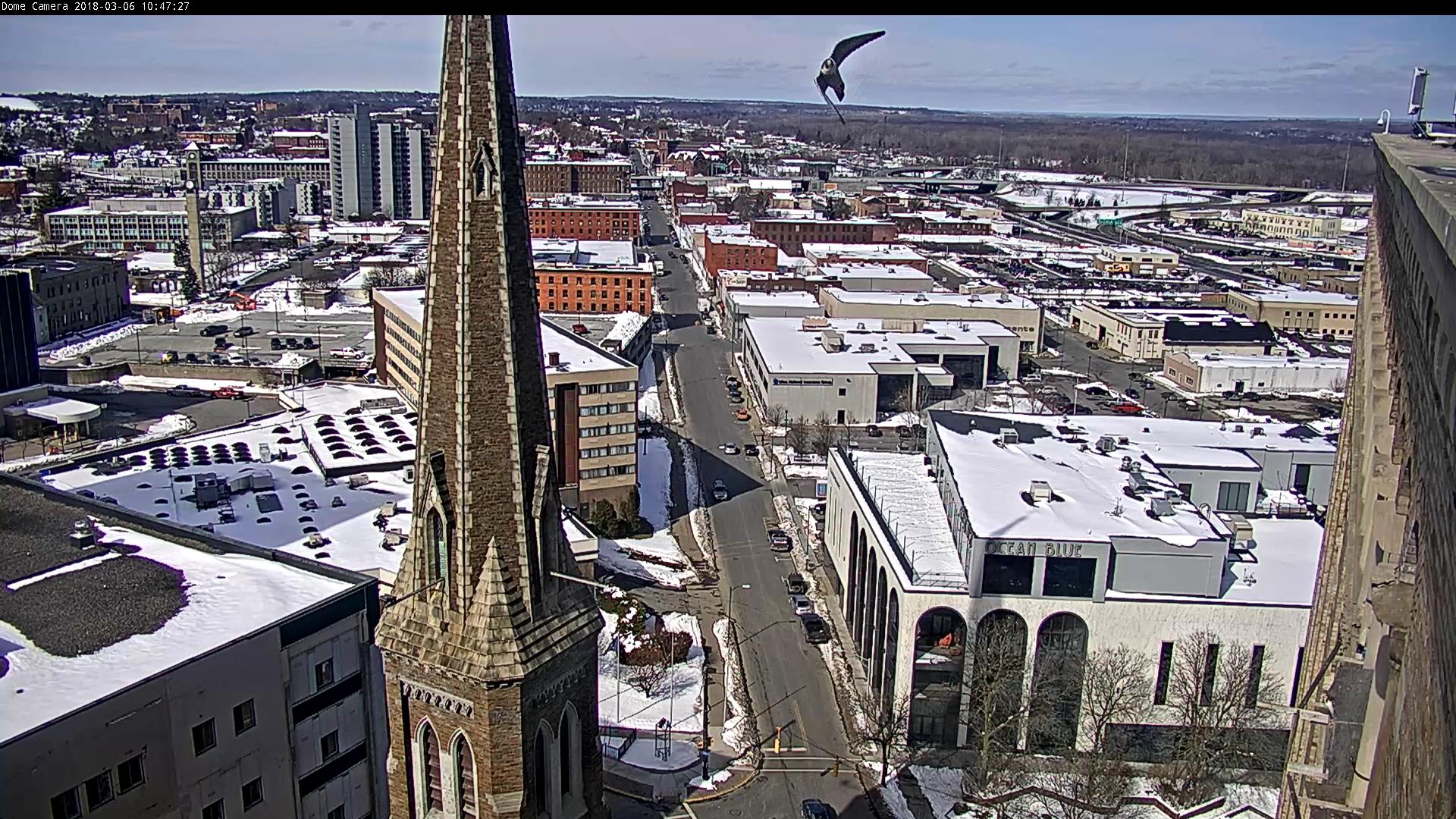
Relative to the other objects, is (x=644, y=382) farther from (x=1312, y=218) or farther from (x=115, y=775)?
(x=1312, y=218)

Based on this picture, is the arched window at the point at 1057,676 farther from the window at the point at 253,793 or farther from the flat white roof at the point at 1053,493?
the window at the point at 253,793

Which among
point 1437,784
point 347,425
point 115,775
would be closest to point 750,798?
point 115,775

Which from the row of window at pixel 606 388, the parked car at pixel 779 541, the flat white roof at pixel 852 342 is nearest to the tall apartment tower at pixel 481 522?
the parked car at pixel 779 541

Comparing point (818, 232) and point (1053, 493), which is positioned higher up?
point (818, 232)

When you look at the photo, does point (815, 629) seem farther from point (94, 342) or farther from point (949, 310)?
point (94, 342)

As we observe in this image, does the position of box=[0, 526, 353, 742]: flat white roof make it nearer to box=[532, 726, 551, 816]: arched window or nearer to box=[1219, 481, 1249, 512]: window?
box=[532, 726, 551, 816]: arched window

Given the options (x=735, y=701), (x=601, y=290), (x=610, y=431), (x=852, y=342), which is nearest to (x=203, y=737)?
(x=735, y=701)

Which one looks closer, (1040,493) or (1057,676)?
(1057,676)
